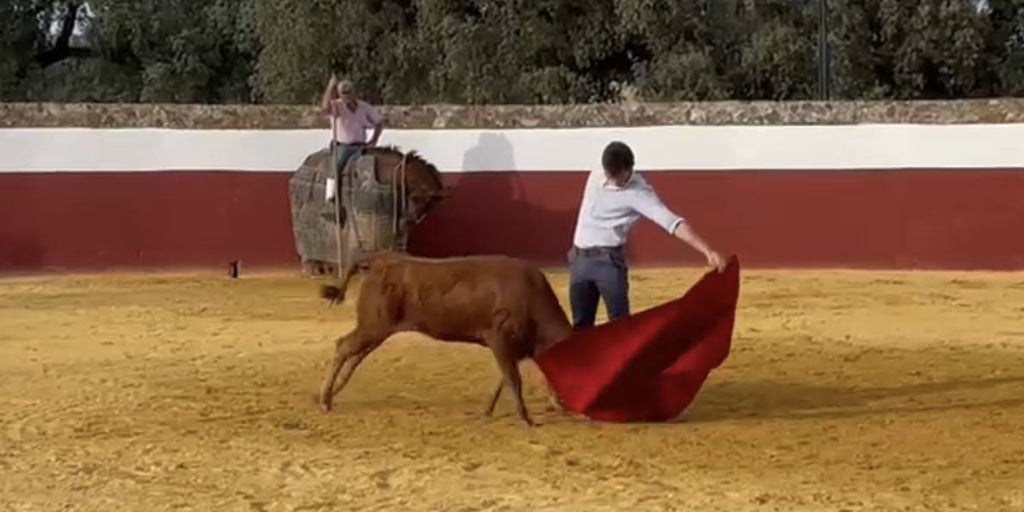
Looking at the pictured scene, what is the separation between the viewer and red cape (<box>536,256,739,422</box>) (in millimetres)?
7828

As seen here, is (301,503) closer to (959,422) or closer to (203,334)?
(959,422)

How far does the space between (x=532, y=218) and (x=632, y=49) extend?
251 inches

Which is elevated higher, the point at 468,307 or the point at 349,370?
the point at 468,307

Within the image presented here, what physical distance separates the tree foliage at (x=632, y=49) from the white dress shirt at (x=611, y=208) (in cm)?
1222

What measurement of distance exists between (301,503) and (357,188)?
8306 millimetres

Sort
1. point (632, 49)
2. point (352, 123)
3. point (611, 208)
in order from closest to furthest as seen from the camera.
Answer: point (611, 208)
point (352, 123)
point (632, 49)

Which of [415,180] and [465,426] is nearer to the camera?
[465,426]

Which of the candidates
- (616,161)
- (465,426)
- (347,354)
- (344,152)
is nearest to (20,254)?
(344,152)

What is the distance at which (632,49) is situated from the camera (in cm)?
2123

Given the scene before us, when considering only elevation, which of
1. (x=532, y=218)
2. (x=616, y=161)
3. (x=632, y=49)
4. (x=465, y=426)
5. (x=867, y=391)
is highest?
(x=632, y=49)

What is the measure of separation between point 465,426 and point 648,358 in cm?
85

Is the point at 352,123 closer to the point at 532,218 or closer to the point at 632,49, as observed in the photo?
the point at 532,218

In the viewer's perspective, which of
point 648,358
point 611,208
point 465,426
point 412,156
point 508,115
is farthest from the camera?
point 508,115

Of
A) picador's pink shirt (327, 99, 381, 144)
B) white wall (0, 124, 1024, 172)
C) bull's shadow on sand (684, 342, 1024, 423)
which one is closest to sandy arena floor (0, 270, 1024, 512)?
bull's shadow on sand (684, 342, 1024, 423)
